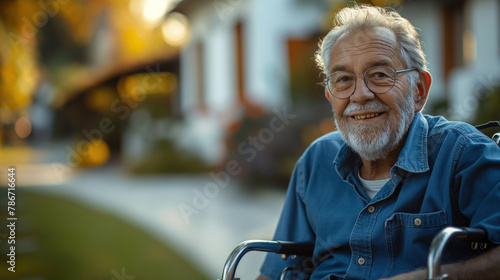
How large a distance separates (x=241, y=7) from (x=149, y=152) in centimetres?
424

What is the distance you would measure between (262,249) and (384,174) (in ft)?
1.67

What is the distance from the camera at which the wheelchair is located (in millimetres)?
1541

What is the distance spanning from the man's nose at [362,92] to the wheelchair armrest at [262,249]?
1.91 ft

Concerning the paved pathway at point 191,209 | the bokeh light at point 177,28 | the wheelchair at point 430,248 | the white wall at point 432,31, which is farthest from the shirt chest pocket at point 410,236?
the bokeh light at point 177,28

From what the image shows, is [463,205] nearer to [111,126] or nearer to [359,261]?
[359,261]

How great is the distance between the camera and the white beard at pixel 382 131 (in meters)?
2.00

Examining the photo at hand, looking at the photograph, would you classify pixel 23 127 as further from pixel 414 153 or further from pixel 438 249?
pixel 438 249

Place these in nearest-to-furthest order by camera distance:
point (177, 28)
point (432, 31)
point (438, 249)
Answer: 1. point (438, 249)
2. point (432, 31)
3. point (177, 28)

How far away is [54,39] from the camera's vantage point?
2283cm

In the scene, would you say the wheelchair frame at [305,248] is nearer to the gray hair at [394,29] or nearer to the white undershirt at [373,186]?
the white undershirt at [373,186]

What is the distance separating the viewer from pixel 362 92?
6.57 ft

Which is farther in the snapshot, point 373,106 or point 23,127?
point 23,127

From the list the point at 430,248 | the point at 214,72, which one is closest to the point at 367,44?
the point at 430,248

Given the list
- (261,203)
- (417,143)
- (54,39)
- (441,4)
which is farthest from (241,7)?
(54,39)
